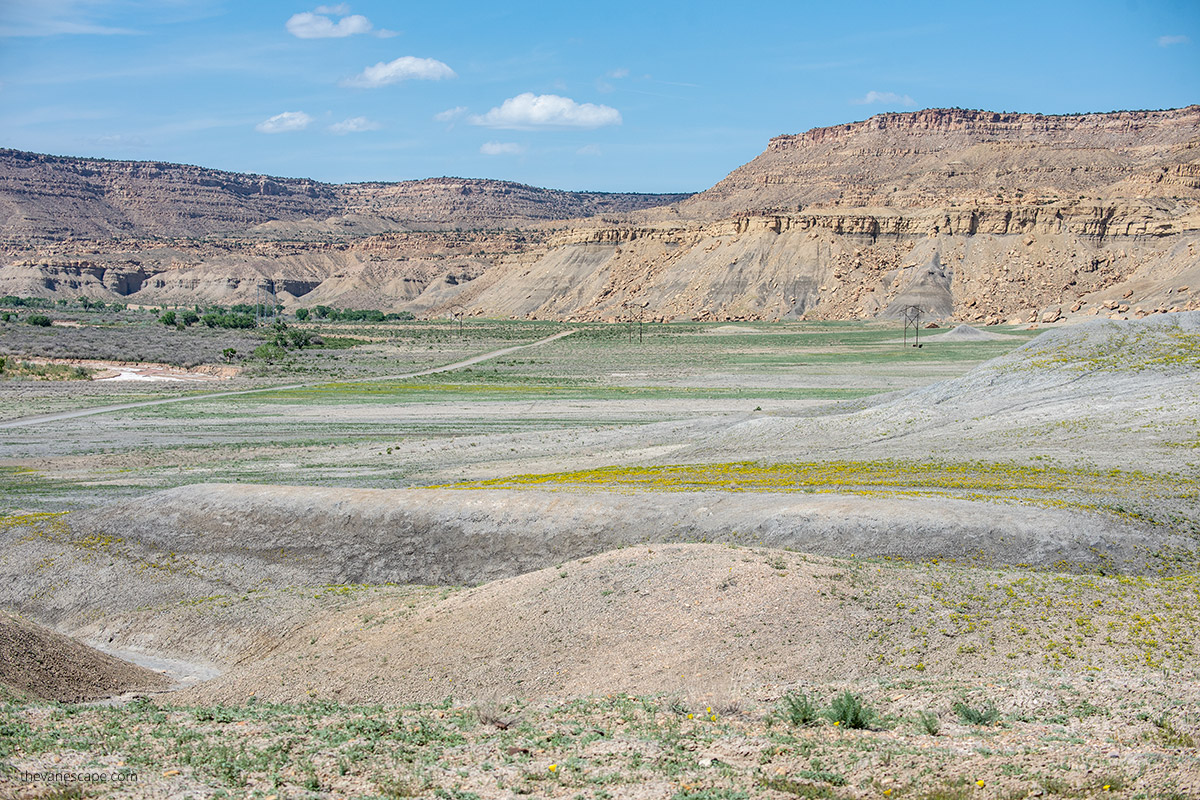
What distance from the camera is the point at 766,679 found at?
1304cm

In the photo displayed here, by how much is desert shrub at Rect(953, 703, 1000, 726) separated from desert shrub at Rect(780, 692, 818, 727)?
5.11 ft

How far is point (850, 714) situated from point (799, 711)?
58 centimetres

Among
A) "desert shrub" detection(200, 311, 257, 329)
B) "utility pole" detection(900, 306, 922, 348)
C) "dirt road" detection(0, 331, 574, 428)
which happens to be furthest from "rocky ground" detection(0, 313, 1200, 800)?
"desert shrub" detection(200, 311, 257, 329)

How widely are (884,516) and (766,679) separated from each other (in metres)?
8.02

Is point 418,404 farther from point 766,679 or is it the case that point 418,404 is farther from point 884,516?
point 766,679

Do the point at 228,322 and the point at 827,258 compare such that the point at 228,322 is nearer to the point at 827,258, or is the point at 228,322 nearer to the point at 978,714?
the point at 827,258

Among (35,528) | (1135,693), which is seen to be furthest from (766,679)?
(35,528)

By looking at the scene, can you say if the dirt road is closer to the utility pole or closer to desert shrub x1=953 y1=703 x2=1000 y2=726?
the utility pole

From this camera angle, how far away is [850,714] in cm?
1037

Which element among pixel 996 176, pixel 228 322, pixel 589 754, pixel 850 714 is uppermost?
pixel 996 176

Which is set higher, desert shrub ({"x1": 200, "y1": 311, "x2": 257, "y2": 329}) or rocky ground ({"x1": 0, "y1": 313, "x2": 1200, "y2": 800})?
desert shrub ({"x1": 200, "y1": 311, "x2": 257, "y2": 329})

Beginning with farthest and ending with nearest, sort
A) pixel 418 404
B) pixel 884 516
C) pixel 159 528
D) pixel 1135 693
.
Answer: pixel 418 404 → pixel 159 528 → pixel 884 516 → pixel 1135 693

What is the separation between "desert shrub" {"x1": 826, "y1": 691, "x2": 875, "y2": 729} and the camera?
10359mm

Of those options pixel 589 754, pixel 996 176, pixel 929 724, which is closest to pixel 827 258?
pixel 996 176
